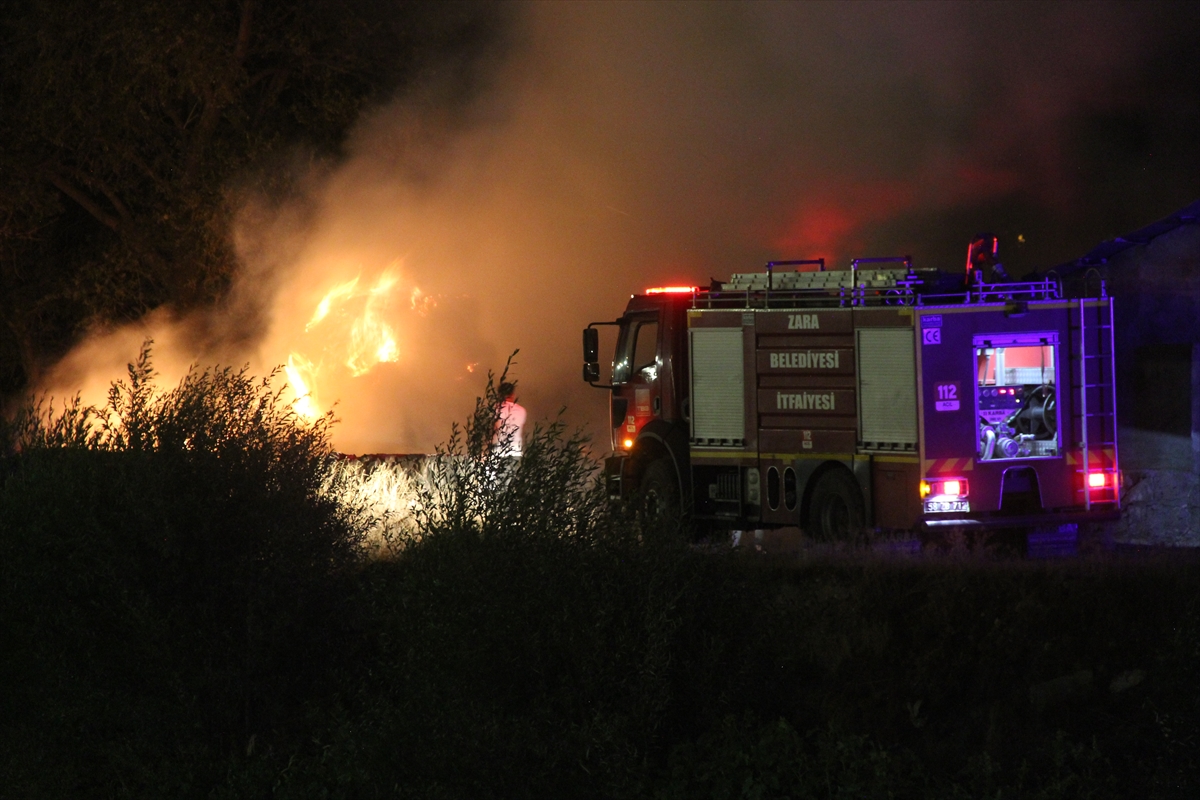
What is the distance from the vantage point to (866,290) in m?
12.2

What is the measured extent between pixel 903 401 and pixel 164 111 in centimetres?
1521

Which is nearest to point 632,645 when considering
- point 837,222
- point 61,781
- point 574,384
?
point 61,781

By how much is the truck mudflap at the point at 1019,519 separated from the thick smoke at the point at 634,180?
9240 mm

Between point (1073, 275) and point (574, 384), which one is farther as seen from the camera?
point (574, 384)

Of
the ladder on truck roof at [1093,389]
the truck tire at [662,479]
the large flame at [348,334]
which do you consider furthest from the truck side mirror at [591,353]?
the large flame at [348,334]

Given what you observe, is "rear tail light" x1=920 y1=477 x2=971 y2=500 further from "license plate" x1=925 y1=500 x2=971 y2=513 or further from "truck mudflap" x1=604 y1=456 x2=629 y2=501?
"truck mudflap" x1=604 y1=456 x2=629 y2=501

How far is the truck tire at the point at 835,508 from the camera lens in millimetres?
12016

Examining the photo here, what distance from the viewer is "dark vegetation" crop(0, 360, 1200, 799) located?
6.50 meters

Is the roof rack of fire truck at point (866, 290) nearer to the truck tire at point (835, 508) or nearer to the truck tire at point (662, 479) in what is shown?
the truck tire at point (835, 508)

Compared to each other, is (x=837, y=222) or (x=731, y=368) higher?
(x=837, y=222)

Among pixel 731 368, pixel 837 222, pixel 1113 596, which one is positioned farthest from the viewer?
pixel 837 222

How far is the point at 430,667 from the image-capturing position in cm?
670

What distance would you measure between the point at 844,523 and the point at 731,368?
1.84 meters

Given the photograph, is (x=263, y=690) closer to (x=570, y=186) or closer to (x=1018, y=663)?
(x=1018, y=663)
